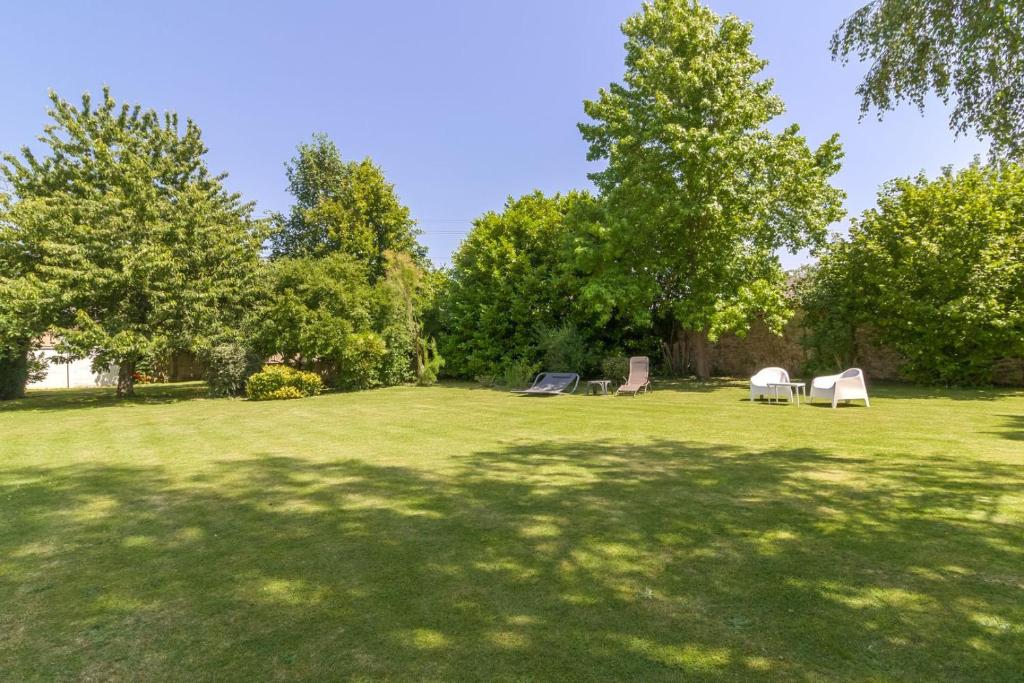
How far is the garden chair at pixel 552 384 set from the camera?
16656 mm

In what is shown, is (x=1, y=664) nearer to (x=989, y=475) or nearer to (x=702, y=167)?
(x=989, y=475)

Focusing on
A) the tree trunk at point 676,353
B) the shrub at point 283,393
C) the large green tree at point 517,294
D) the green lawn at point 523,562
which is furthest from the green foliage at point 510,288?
the green lawn at point 523,562

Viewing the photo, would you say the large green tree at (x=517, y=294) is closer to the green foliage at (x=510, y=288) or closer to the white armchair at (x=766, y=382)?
the green foliage at (x=510, y=288)

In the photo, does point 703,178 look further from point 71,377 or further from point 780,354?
point 71,377

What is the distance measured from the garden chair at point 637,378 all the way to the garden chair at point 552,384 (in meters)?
1.56

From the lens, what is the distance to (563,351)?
19.8 metres

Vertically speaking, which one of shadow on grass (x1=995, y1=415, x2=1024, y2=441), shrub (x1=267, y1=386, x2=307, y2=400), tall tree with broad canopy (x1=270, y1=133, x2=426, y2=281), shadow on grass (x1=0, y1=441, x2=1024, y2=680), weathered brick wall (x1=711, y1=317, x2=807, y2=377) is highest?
tall tree with broad canopy (x1=270, y1=133, x2=426, y2=281)

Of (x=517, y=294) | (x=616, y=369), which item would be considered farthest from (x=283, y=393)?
(x=616, y=369)

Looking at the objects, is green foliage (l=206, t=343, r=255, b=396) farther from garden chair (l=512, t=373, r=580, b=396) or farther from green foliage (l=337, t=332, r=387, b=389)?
garden chair (l=512, t=373, r=580, b=396)

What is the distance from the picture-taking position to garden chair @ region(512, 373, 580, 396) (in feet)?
54.6

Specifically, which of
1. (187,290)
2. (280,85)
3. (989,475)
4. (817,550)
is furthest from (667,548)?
(280,85)

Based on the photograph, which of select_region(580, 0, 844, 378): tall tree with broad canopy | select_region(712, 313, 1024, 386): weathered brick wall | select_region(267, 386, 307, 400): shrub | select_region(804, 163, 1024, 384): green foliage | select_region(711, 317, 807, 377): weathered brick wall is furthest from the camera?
select_region(711, 317, 807, 377): weathered brick wall

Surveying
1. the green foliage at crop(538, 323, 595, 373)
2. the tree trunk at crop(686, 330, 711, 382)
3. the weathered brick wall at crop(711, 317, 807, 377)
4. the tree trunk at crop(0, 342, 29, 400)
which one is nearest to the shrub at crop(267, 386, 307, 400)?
the green foliage at crop(538, 323, 595, 373)

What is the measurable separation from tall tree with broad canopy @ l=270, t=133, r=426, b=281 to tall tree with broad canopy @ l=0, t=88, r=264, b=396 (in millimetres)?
12109
